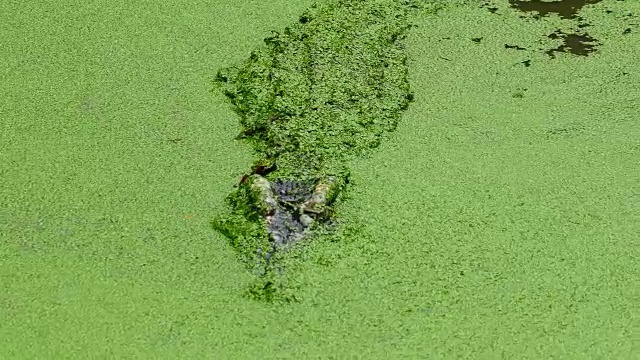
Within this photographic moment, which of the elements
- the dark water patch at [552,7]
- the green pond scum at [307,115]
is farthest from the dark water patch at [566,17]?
the green pond scum at [307,115]

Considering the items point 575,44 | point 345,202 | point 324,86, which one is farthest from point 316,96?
point 575,44

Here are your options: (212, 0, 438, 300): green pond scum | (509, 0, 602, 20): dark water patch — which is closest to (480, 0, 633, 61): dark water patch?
(509, 0, 602, 20): dark water patch

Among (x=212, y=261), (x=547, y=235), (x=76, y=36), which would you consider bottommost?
(x=547, y=235)

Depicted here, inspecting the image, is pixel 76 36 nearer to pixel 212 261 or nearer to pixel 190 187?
pixel 190 187

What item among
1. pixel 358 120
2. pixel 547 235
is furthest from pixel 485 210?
pixel 358 120

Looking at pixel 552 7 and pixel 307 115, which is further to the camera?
pixel 552 7

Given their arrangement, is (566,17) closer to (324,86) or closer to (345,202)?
(324,86)
